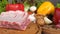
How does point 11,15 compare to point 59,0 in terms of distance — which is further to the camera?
point 59,0

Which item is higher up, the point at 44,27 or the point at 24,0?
the point at 24,0

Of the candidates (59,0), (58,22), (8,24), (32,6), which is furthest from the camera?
(59,0)

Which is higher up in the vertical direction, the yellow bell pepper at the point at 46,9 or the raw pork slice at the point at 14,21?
the yellow bell pepper at the point at 46,9

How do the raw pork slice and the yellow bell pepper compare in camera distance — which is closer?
the raw pork slice

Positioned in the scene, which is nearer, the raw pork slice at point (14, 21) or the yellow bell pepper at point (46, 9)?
the raw pork slice at point (14, 21)

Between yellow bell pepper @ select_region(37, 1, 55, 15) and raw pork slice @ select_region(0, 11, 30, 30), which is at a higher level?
yellow bell pepper @ select_region(37, 1, 55, 15)

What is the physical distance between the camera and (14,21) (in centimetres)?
92

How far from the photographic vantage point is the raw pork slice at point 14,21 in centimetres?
91

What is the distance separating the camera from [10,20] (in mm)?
935

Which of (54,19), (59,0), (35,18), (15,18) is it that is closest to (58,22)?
(54,19)

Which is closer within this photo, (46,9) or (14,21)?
(14,21)

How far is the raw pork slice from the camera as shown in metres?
0.91

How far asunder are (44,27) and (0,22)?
0.24 meters

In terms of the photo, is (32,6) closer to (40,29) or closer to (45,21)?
(45,21)
